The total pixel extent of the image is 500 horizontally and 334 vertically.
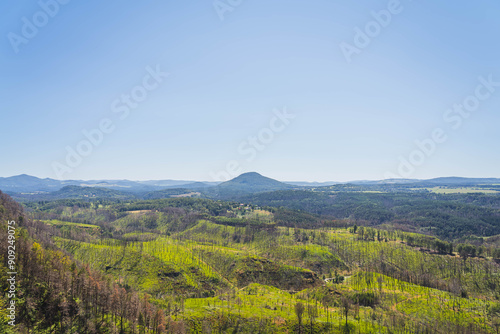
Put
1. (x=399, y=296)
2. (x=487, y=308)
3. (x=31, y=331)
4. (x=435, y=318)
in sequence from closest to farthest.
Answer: (x=31, y=331)
(x=435, y=318)
(x=487, y=308)
(x=399, y=296)

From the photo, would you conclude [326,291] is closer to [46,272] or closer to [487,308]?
[487,308]

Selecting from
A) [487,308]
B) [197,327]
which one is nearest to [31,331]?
[197,327]

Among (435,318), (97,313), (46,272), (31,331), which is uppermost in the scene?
(46,272)

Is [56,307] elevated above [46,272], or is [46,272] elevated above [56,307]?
[46,272]

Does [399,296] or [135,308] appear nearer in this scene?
[135,308]

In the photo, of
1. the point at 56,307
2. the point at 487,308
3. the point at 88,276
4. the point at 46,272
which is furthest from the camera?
the point at 487,308

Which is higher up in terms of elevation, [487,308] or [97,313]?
[97,313]

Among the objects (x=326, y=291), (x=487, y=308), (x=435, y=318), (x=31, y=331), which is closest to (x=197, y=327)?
(x=31, y=331)

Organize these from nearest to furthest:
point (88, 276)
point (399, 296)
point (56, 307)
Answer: point (56, 307), point (88, 276), point (399, 296)

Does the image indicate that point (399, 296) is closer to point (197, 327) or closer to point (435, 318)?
point (435, 318)
